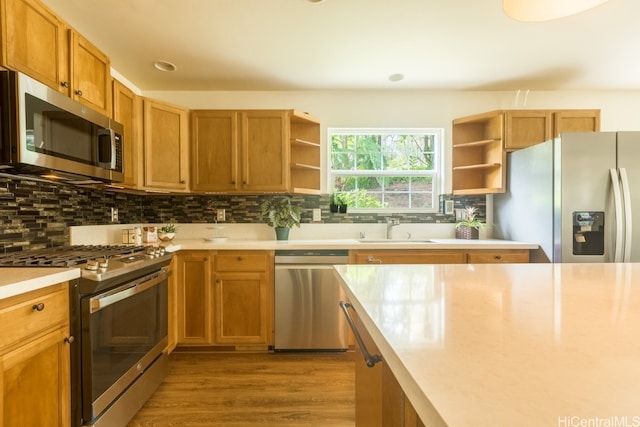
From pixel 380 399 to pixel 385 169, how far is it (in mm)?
2633

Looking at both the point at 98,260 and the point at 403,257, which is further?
the point at 403,257

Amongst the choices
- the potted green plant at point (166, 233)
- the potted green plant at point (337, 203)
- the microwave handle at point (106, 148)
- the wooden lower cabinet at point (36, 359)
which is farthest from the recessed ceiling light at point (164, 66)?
the wooden lower cabinet at point (36, 359)

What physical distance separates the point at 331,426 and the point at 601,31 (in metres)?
3.09

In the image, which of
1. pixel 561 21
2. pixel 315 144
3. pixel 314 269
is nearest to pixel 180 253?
pixel 314 269

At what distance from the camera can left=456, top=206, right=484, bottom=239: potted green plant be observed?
2.99 m

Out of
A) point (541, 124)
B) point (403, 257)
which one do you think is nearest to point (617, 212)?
point (541, 124)

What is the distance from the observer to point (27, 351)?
1143 mm

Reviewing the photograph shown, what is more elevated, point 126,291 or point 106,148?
point 106,148

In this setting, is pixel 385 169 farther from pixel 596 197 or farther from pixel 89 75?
pixel 89 75

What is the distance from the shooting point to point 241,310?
2.46m

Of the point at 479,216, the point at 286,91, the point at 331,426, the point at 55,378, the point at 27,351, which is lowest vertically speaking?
the point at 331,426

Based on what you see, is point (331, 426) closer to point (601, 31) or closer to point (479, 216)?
point (479, 216)

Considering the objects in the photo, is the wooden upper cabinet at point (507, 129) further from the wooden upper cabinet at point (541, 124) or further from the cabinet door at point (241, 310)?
the cabinet door at point (241, 310)

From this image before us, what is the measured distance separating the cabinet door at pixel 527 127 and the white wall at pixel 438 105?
40 centimetres
